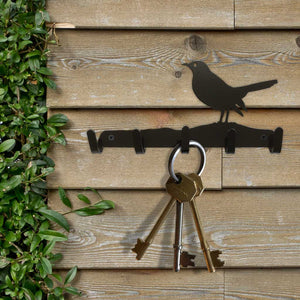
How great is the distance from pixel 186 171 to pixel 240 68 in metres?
0.29

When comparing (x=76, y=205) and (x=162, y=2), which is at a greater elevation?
(x=162, y=2)

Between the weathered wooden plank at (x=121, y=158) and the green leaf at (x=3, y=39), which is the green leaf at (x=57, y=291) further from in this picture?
the green leaf at (x=3, y=39)

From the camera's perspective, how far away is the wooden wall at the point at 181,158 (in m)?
1.00

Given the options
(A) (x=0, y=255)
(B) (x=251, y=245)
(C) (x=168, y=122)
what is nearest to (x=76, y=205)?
(A) (x=0, y=255)

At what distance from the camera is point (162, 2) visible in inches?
39.7

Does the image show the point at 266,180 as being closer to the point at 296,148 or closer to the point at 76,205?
the point at 296,148

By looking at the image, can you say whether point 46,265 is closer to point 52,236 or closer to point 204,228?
point 52,236

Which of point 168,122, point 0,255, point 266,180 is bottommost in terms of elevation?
point 0,255

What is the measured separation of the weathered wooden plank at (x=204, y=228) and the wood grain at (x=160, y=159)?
3 cm

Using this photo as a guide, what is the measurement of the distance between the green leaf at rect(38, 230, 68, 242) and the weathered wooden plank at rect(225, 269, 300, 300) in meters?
0.41

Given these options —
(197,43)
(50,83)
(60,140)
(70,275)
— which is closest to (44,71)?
(50,83)

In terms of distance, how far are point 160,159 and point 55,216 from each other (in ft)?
0.96

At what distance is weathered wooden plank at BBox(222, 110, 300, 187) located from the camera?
1.00m

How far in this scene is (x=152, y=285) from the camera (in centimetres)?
100
